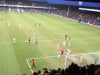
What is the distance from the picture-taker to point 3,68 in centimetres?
1711

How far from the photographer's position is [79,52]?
23.5 meters

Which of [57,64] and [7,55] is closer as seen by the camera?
[57,64]

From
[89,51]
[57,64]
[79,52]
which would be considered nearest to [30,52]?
[57,64]

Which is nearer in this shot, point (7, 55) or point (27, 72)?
point (27, 72)

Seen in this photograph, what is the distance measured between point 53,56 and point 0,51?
23.0 feet

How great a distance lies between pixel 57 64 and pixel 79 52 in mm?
5643

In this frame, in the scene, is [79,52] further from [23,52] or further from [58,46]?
[23,52]

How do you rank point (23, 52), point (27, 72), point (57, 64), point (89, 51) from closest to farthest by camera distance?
1. point (27, 72)
2. point (57, 64)
3. point (23, 52)
4. point (89, 51)

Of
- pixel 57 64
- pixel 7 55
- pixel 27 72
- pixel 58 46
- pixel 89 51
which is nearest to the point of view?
pixel 27 72

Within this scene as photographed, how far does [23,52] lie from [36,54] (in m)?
1.83

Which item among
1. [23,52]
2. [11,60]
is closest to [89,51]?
[23,52]

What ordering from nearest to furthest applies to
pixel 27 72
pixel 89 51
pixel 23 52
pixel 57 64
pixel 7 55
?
pixel 27 72, pixel 57 64, pixel 7 55, pixel 23 52, pixel 89 51

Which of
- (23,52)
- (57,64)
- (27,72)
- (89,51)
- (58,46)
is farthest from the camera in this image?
(58,46)

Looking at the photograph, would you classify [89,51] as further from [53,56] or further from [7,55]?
[7,55]
